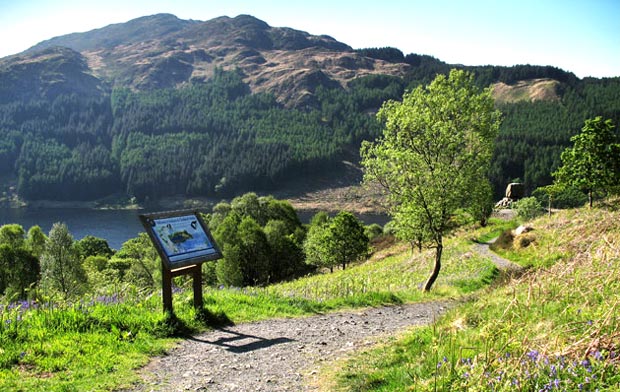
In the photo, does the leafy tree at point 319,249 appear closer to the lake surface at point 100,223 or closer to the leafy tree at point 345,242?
the leafy tree at point 345,242

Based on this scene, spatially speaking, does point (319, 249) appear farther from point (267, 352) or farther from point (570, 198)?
point (267, 352)

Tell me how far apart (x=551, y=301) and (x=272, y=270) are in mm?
56918

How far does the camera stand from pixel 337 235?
55656mm

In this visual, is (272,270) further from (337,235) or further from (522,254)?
(522,254)

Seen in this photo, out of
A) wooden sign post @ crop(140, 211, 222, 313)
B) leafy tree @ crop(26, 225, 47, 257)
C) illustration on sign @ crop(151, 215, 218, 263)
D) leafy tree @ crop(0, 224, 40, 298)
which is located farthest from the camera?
leafy tree @ crop(26, 225, 47, 257)

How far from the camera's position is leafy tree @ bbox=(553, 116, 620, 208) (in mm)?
34500

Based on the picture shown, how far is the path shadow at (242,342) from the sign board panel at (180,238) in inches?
84.4

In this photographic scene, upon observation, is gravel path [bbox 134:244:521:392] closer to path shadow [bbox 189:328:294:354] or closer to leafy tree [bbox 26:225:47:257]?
path shadow [bbox 189:328:294:354]

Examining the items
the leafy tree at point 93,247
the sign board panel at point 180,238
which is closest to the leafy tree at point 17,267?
the leafy tree at point 93,247

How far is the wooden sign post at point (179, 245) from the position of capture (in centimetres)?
1151

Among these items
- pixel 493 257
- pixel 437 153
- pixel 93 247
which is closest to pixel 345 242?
pixel 493 257

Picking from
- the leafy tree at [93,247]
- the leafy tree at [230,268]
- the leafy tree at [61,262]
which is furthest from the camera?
the leafy tree at [93,247]

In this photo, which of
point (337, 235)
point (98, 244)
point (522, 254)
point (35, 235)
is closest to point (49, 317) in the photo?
point (522, 254)

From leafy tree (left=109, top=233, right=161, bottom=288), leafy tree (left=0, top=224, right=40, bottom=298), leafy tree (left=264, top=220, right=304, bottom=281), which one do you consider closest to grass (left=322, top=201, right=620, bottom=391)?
leafy tree (left=109, top=233, right=161, bottom=288)
